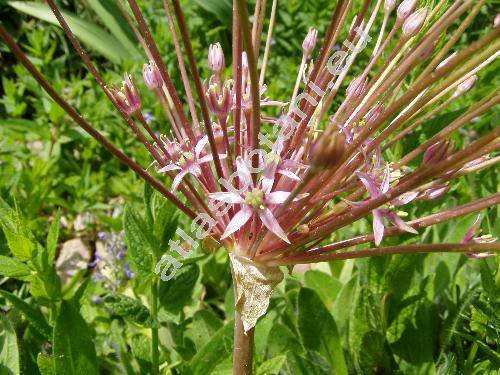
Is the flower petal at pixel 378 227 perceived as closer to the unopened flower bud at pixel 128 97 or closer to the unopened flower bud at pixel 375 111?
the unopened flower bud at pixel 375 111

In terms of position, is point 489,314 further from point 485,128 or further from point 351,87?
point 485,128

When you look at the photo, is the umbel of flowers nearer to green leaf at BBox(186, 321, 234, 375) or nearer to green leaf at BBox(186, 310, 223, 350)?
green leaf at BBox(186, 321, 234, 375)

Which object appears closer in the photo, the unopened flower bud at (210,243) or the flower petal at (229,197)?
the flower petal at (229,197)

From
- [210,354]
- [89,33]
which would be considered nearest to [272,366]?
[210,354]

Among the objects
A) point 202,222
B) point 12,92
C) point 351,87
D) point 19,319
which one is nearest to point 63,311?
point 202,222

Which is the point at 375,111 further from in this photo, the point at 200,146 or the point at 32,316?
the point at 32,316

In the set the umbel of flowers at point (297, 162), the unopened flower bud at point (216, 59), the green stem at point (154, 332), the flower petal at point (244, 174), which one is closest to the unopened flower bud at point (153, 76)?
the umbel of flowers at point (297, 162)
